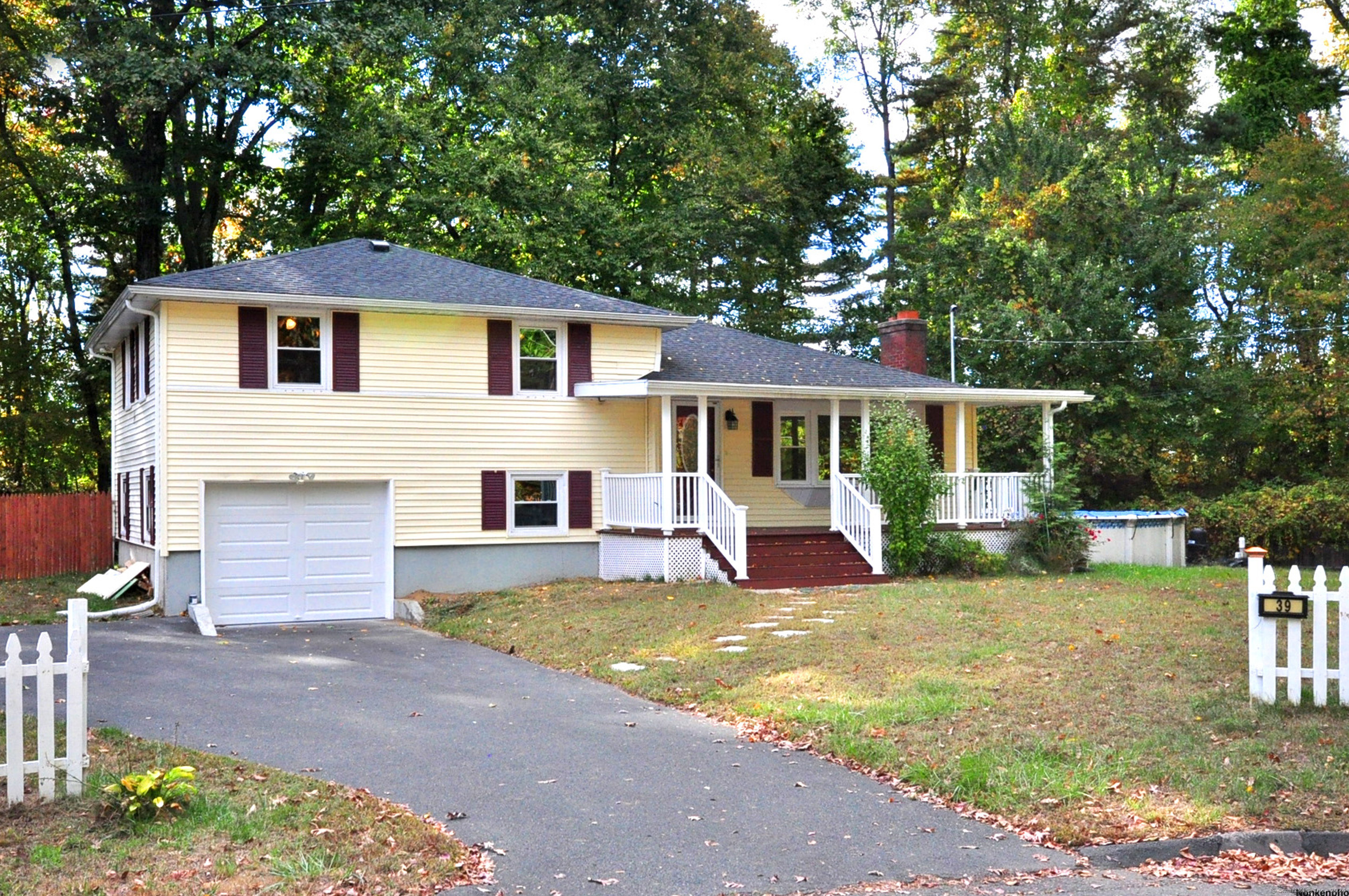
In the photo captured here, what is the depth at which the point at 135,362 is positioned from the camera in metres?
20.3

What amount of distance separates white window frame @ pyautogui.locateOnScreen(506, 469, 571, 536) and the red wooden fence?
9820 mm

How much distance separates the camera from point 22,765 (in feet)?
20.1

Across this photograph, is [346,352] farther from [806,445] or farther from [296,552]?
[806,445]

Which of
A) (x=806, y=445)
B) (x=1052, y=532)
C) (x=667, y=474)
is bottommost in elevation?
(x=1052, y=532)

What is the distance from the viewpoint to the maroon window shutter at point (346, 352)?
59.8 feet

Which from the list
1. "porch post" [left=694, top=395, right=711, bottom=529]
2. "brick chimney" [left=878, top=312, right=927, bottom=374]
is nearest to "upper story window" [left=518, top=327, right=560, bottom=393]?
"porch post" [left=694, top=395, right=711, bottom=529]

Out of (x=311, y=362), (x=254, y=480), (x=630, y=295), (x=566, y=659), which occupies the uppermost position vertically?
(x=630, y=295)

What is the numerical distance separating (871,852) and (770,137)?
101ft

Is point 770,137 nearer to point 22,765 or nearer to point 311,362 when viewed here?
point 311,362

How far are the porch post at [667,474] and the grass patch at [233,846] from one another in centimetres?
1146

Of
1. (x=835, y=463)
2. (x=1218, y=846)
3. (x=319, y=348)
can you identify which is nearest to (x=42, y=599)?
(x=319, y=348)

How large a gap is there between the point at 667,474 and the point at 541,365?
3207 millimetres

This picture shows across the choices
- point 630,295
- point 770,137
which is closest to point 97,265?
point 630,295

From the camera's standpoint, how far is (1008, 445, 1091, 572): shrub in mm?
19688
